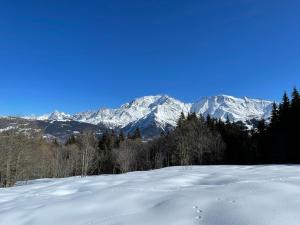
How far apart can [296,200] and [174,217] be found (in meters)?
3.76

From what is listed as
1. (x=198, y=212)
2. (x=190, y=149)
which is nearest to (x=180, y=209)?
(x=198, y=212)

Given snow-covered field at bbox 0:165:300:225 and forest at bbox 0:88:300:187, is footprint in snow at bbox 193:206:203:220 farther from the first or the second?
forest at bbox 0:88:300:187

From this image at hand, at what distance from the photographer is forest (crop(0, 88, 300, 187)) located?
39.4 meters

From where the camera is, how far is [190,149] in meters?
62.5

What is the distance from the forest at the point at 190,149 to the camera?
39438 millimetres

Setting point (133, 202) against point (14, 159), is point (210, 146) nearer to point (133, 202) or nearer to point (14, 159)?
point (14, 159)

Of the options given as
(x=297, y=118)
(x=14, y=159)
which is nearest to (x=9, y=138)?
(x=14, y=159)

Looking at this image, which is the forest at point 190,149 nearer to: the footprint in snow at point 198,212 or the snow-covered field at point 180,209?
the snow-covered field at point 180,209

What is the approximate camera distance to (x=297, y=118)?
55.7 meters

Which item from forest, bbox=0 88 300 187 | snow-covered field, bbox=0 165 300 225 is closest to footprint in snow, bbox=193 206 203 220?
snow-covered field, bbox=0 165 300 225

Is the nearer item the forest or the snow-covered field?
the snow-covered field

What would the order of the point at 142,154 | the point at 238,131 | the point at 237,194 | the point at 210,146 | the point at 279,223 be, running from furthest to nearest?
the point at 142,154 < the point at 238,131 < the point at 210,146 < the point at 237,194 < the point at 279,223

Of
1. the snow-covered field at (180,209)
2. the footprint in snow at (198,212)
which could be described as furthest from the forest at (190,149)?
the footprint in snow at (198,212)

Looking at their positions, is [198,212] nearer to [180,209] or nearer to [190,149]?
[180,209]
